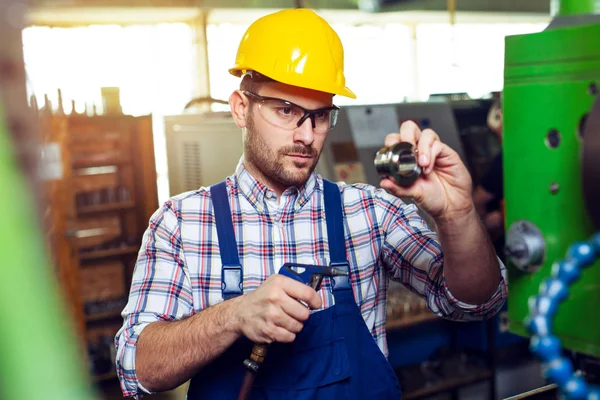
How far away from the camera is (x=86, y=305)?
16.0 ft

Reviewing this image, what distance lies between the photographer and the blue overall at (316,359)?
1338mm

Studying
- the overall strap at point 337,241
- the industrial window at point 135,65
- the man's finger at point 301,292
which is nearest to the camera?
the man's finger at point 301,292

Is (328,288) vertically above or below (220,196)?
below

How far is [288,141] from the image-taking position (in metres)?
1.44

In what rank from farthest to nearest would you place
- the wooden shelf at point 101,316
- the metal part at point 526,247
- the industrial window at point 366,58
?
1. the industrial window at point 366,58
2. the wooden shelf at point 101,316
3. the metal part at point 526,247

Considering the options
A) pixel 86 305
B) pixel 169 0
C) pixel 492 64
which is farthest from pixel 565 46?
pixel 492 64

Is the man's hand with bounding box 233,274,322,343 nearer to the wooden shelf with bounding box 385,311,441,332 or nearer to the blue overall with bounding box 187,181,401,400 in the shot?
the blue overall with bounding box 187,181,401,400

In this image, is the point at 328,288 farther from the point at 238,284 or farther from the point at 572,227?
the point at 572,227

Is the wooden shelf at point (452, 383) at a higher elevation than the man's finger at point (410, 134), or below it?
below

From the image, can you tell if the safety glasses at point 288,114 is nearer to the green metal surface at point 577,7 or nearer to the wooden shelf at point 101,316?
the green metal surface at point 577,7

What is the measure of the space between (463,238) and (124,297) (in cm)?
433

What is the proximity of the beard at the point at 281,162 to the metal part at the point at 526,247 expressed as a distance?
2.62ft

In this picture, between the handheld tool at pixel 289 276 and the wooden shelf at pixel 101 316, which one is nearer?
the handheld tool at pixel 289 276

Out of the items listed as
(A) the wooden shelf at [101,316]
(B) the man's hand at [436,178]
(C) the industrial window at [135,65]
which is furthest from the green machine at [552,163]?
(C) the industrial window at [135,65]
